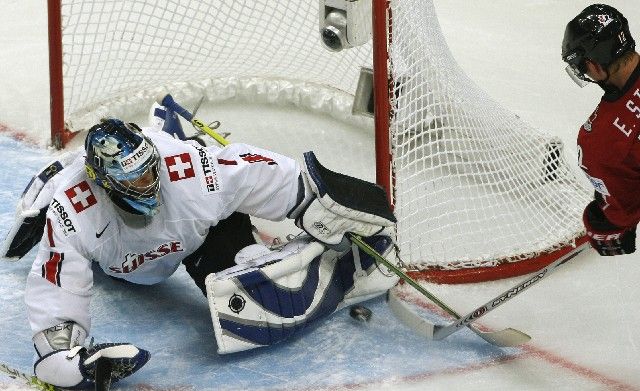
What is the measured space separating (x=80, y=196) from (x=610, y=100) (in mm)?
1302

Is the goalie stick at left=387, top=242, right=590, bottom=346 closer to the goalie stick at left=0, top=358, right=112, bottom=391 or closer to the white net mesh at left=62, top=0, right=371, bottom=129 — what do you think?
the goalie stick at left=0, top=358, right=112, bottom=391

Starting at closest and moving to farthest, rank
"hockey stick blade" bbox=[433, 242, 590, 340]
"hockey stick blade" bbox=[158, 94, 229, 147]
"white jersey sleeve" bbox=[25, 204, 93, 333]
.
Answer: "white jersey sleeve" bbox=[25, 204, 93, 333] → "hockey stick blade" bbox=[433, 242, 590, 340] → "hockey stick blade" bbox=[158, 94, 229, 147]

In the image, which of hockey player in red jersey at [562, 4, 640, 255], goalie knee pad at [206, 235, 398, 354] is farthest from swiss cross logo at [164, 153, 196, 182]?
hockey player in red jersey at [562, 4, 640, 255]

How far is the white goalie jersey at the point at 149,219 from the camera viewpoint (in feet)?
9.77

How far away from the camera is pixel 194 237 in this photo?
3.19m

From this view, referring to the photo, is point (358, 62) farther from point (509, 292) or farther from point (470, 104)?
point (509, 292)

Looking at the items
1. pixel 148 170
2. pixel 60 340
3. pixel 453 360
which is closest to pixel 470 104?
pixel 453 360

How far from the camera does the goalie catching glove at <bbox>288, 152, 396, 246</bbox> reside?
322cm

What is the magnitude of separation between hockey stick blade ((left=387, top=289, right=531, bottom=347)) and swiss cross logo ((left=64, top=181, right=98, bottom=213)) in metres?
0.91

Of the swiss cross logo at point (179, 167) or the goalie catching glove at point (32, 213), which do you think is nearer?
the swiss cross logo at point (179, 167)

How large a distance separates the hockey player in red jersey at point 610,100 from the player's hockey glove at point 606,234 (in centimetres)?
9

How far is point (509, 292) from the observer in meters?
3.25

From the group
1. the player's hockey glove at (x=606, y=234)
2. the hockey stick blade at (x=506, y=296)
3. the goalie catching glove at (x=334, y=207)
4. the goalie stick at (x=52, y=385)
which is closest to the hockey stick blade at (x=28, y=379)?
the goalie stick at (x=52, y=385)

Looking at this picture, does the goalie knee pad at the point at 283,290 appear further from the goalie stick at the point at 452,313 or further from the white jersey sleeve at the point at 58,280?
the white jersey sleeve at the point at 58,280
